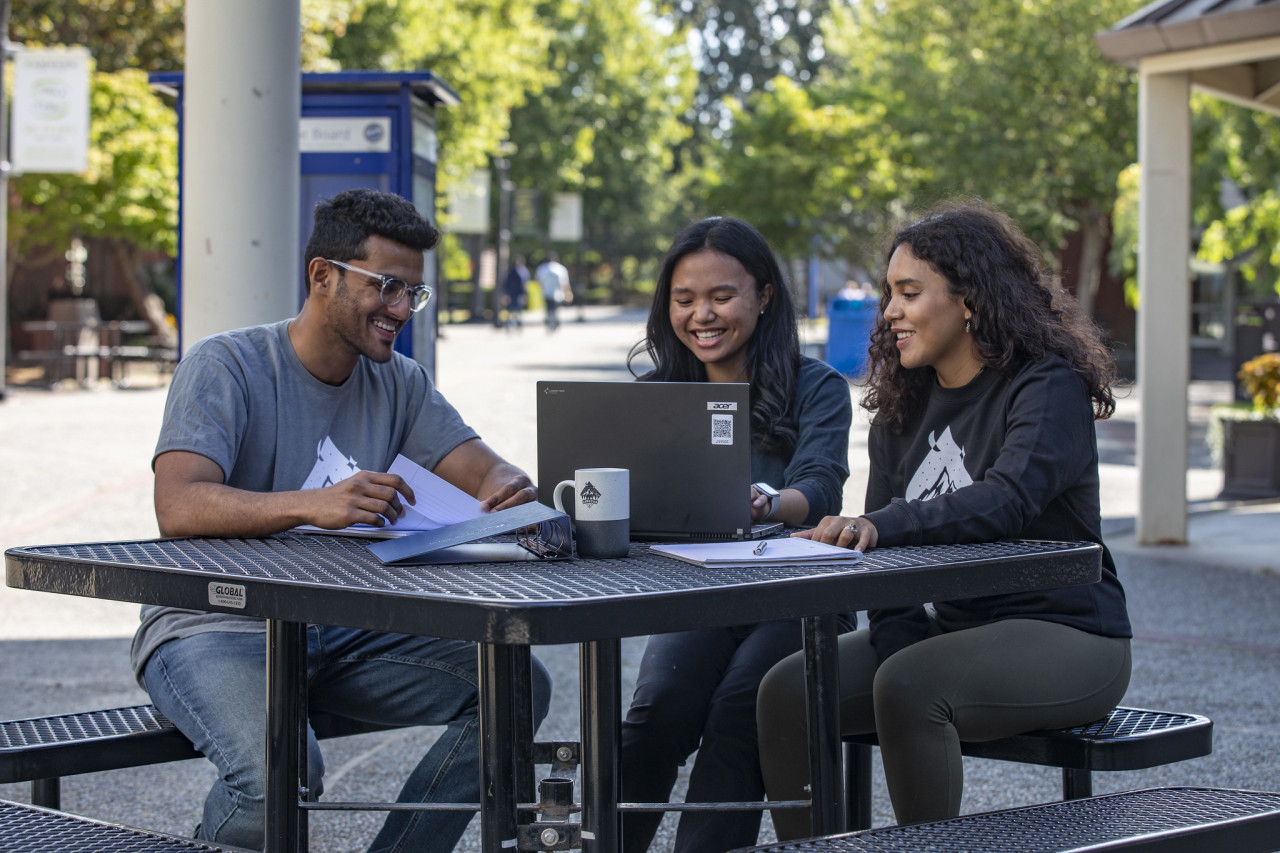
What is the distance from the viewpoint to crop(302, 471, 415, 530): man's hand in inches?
104

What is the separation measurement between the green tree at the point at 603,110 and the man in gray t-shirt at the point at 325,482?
37713mm

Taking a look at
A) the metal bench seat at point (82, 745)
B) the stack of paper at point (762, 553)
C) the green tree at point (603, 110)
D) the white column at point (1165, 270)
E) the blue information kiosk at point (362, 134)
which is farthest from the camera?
the green tree at point (603, 110)

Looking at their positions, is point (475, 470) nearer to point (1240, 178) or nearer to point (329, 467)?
point (329, 467)

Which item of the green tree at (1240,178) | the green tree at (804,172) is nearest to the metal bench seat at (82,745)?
the green tree at (1240,178)

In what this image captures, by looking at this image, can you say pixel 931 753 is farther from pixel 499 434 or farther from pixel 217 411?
pixel 499 434

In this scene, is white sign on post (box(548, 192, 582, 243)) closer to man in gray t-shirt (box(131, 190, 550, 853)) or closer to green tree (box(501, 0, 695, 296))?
green tree (box(501, 0, 695, 296))

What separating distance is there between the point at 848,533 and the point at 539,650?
3680 millimetres

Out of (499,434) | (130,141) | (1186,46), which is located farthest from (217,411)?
(130,141)

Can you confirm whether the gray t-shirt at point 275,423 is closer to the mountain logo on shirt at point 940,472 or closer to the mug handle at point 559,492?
the mug handle at point 559,492

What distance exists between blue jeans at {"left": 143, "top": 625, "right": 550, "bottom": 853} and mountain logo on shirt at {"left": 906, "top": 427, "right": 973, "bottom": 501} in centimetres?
89

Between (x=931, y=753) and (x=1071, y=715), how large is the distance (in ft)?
1.03

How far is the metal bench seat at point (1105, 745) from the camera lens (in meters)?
2.60

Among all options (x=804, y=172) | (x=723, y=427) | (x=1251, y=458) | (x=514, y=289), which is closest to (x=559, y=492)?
(x=723, y=427)

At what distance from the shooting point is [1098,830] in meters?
2.28
